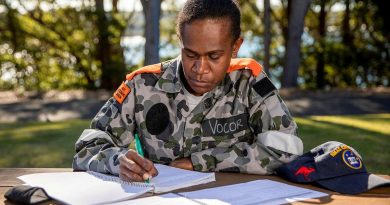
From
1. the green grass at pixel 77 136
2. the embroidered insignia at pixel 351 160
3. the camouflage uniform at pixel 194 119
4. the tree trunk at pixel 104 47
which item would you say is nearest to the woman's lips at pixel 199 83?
the camouflage uniform at pixel 194 119

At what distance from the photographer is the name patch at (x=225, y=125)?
2.16 m

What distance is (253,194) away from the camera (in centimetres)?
159

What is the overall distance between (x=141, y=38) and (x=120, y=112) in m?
8.42

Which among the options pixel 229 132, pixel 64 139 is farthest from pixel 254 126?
pixel 64 139

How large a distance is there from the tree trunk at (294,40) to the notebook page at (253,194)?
725cm

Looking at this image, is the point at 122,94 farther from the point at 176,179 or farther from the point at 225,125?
the point at 176,179

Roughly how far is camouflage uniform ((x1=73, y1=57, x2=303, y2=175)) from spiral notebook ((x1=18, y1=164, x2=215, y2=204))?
0.74ft

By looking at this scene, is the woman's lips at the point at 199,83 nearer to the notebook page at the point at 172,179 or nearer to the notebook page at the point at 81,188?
the notebook page at the point at 172,179

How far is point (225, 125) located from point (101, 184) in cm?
63

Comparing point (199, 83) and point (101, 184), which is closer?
point (101, 184)

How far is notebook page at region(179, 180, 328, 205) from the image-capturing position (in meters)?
1.52

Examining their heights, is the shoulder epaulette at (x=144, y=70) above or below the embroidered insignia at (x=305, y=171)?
above

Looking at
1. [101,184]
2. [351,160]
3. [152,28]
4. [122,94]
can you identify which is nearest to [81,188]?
[101,184]

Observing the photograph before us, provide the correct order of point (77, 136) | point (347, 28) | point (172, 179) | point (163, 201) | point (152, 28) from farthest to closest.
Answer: point (347, 28) → point (152, 28) → point (77, 136) → point (172, 179) → point (163, 201)
